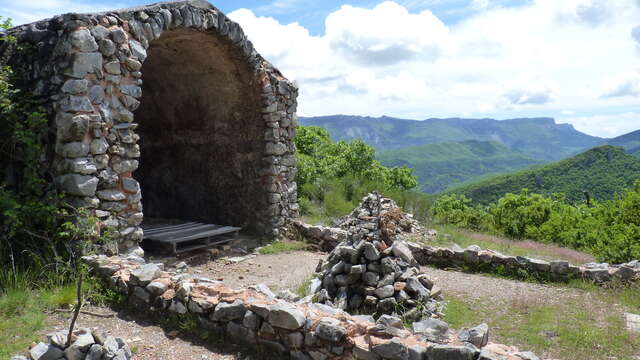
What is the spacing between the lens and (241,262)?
8.80m

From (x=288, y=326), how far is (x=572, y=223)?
12.2m

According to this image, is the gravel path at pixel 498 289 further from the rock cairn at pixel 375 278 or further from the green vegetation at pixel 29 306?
the green vegetation at pixel 29 306

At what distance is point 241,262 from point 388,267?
3.45 metres

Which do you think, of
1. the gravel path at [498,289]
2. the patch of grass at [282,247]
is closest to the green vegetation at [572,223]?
the gravel path at [498,289]

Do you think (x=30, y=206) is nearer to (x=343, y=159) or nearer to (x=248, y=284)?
(x=248, y=284)

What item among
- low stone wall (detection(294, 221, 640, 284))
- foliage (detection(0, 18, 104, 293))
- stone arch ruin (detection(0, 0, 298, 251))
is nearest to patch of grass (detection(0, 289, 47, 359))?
foliage (detection(0, 18, 104, 293))

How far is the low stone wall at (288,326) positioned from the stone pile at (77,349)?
116 cm

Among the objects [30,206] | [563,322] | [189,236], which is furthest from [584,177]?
[30,206]

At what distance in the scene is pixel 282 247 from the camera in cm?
977

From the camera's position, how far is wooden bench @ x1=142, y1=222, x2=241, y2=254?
29.3 feet

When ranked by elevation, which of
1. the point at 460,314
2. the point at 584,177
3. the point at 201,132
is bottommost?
the point at 584,177

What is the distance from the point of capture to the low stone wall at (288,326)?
3906mm

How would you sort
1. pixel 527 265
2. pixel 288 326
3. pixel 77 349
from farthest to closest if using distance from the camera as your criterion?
pixel 527 265 < pixel 288 326 < pixel 77 349

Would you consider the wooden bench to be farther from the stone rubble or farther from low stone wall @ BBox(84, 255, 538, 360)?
low stone wall @ BBox(84, 255, 538, 360)
